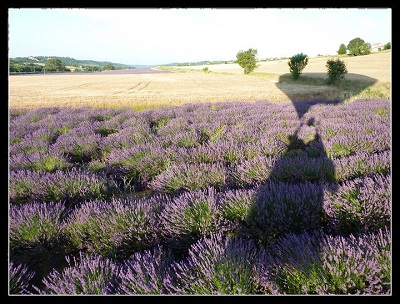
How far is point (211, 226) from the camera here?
2057mm

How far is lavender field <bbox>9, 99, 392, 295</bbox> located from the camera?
141 centimetres

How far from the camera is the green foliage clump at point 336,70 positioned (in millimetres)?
24625

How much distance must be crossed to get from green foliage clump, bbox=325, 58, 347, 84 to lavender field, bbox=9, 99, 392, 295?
24183 millimetres

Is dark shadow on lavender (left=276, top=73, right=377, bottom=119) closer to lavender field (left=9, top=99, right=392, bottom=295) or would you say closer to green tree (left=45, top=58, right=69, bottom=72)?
green tree (left=45, top=58, right=69, bottom=72)

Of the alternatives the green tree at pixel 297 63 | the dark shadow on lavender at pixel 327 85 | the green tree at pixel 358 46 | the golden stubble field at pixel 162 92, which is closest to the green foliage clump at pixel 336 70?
the dark shadow on lavender at pixel 327 85

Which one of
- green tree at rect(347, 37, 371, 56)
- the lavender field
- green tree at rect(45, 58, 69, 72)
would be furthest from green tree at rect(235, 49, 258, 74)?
the lavender field

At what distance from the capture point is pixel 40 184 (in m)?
2.97

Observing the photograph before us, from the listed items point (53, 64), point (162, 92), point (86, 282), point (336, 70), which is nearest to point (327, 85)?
point (336, 70)

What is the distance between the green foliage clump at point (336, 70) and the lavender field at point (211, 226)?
24.2 meters

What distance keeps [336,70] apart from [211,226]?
1090 inches

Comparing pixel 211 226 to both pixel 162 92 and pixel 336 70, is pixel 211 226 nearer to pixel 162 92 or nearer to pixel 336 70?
pixel 162 92
